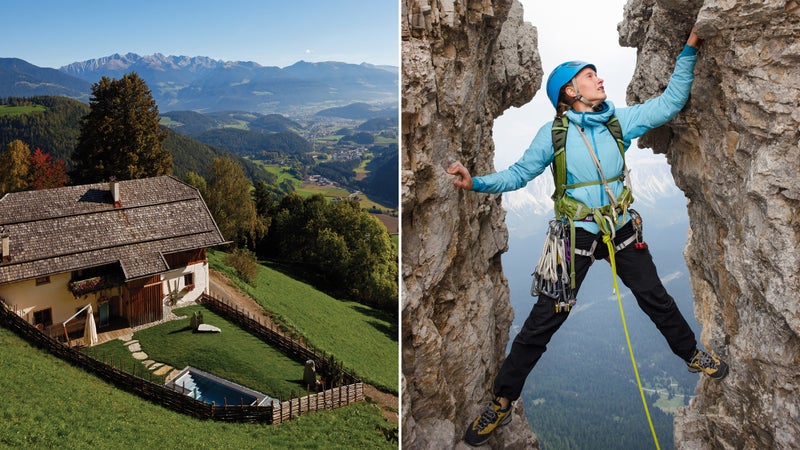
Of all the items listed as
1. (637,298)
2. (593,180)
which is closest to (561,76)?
(593,180)

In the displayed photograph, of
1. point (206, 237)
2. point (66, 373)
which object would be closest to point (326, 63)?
point (206, 237)

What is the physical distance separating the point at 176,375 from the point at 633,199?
4392 millimetres

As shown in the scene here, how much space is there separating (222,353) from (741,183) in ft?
17.0

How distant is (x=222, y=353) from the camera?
6414 millimetres

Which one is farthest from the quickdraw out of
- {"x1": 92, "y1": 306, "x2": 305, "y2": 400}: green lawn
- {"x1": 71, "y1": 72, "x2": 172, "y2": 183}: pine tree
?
{"x1": 71, "y1": 72, "x2": 172, "y2": 183}: pine tree

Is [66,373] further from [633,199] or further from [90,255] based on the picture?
[633,199]

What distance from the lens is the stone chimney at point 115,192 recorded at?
18.5 feet

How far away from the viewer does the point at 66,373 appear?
15.4ft

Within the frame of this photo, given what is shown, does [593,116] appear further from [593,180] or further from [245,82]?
[245,82]

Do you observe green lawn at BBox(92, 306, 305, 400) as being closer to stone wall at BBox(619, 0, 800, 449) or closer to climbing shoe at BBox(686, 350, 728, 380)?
→ climbing shoe at BBox(686, 350, 728, 380)

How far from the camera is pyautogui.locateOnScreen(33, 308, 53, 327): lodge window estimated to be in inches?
178

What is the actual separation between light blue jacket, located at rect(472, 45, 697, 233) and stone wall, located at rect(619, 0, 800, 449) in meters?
0.17

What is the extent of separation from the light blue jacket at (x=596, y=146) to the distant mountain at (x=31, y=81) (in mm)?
4367

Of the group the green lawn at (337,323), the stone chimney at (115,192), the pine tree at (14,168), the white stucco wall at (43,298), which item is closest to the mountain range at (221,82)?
the pine tree at (14,168)
